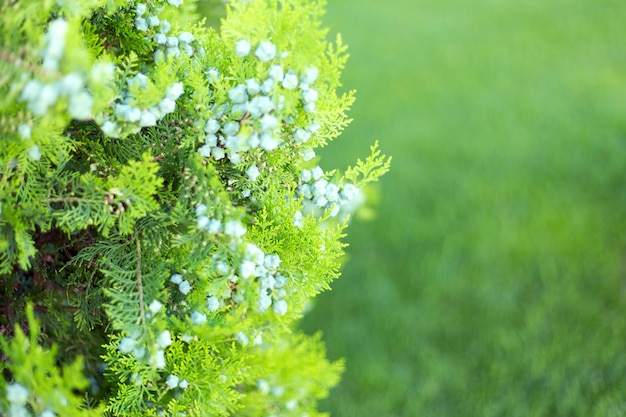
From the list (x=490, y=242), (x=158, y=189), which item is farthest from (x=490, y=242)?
(x=158, y=189)

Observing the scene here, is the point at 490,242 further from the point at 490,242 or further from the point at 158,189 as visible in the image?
the point at 158,189

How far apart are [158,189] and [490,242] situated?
11.1 ft

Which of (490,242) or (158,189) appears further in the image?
(490,242)

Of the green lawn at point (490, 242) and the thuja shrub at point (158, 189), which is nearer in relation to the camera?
the thuja shrub at point (158, 189)

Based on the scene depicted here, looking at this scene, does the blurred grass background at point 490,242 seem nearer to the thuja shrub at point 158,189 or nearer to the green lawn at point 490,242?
the green lawn at point 490,242

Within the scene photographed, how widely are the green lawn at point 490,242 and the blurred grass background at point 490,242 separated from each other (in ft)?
0.04

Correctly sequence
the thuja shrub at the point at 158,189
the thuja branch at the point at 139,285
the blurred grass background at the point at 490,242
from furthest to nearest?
1. the blurred grass background at the point at 490,242
2. the thuja branch at the point at 139,285
3. the thuja shrub at the point at 158,189

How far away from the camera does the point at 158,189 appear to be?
1.18m

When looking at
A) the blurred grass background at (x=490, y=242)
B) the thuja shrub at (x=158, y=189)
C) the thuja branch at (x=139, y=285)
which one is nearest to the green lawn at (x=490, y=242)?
the blurred grass background at (x=490, y=242)

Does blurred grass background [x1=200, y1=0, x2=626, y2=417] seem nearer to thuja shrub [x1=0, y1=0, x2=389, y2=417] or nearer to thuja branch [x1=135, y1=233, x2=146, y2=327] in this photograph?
thuja shrub [x1=0, y1=0, x2=389, y2=417]

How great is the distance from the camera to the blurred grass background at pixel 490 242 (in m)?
3.15

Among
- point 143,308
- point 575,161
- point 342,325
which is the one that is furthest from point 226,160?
point 575,161

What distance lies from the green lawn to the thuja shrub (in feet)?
6.51

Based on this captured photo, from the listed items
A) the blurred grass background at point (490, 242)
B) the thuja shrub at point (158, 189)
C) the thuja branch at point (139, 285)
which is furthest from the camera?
the blurred grass background at point (490, 242)
